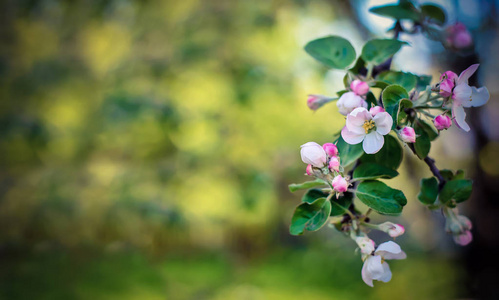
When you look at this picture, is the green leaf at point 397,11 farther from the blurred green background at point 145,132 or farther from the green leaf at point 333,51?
Answer: the blurred green background at point 145,132

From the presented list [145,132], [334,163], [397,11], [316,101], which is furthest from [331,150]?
[145,132]

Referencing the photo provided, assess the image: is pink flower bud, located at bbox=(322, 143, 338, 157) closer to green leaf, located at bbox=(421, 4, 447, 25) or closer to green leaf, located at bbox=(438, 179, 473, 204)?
green leaf, located at bbox=(438, 179, 473, 204)

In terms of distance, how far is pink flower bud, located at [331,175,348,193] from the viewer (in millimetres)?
383

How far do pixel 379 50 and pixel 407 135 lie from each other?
171mm

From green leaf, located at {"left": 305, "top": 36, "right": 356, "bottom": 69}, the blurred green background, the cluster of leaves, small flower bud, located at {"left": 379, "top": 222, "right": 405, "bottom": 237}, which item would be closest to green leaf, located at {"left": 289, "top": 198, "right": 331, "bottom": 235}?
the cluster of leaves

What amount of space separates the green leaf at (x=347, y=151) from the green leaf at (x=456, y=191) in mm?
136

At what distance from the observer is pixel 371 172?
437 mm

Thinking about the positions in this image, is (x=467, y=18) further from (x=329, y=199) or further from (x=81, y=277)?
(x=81, y=277)

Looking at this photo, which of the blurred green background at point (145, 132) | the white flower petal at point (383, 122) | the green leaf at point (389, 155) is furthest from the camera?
the blurred green background at point (145, 132)

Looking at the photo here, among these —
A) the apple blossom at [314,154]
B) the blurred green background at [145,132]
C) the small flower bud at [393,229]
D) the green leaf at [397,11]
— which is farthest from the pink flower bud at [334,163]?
the blurred green background at [145,132]

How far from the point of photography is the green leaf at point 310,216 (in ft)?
1.32

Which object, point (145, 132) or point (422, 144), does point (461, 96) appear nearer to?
point (422, 144)

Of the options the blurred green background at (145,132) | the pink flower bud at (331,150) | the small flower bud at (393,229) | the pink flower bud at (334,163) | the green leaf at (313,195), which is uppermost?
the blurred green background at (145,132)

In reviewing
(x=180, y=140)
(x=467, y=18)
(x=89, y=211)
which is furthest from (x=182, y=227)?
(x=467, y=18)
